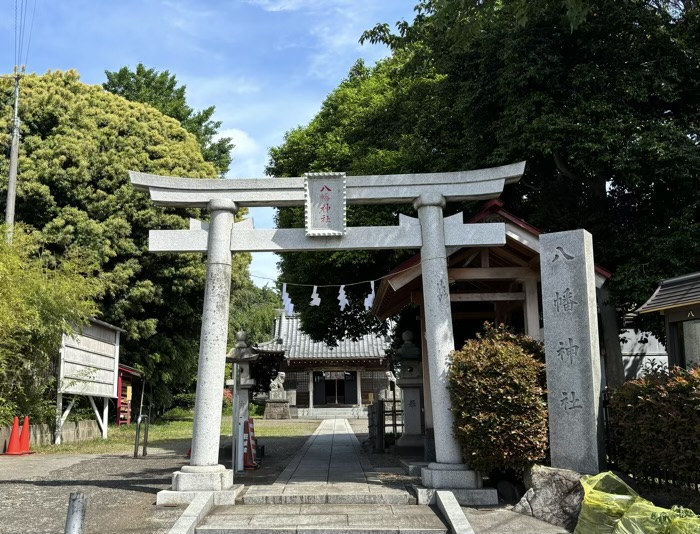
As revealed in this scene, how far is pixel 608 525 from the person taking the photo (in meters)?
6.52

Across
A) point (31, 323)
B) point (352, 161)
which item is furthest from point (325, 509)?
point (352, 161)

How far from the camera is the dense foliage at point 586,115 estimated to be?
37.8 feet

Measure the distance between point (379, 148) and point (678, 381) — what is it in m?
12.7

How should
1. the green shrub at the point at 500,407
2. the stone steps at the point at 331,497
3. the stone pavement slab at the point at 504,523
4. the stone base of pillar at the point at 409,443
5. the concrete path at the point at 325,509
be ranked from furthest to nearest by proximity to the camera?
1. the stone base of pillar at the point at 409,443
2. the stone steps at the point at 331,497
3. the green shrub at the point at 500,407
4. the concrete path at the point at 325,509
5. the stone pavement slab at the point at 504,523

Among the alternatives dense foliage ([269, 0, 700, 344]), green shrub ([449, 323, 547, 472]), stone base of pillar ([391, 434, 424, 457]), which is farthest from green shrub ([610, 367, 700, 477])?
stone base of pillar ([391, 434, 424, 457])

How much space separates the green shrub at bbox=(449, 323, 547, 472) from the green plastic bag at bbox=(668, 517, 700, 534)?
9.42 feet

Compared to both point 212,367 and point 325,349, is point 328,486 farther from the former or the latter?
point 325,349

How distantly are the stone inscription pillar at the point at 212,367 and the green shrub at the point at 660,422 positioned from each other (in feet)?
18.2

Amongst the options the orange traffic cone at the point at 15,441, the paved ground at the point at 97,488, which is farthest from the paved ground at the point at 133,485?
the orange traffic cone at the point at 15,441

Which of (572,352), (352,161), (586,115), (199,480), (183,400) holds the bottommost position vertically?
(199,480)

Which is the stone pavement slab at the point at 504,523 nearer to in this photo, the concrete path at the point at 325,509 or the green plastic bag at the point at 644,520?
the concrete path at the point at 325,509

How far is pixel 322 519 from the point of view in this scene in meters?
7.84

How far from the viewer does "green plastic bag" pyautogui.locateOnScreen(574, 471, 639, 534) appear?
650 centimetres

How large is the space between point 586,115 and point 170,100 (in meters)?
27.9
